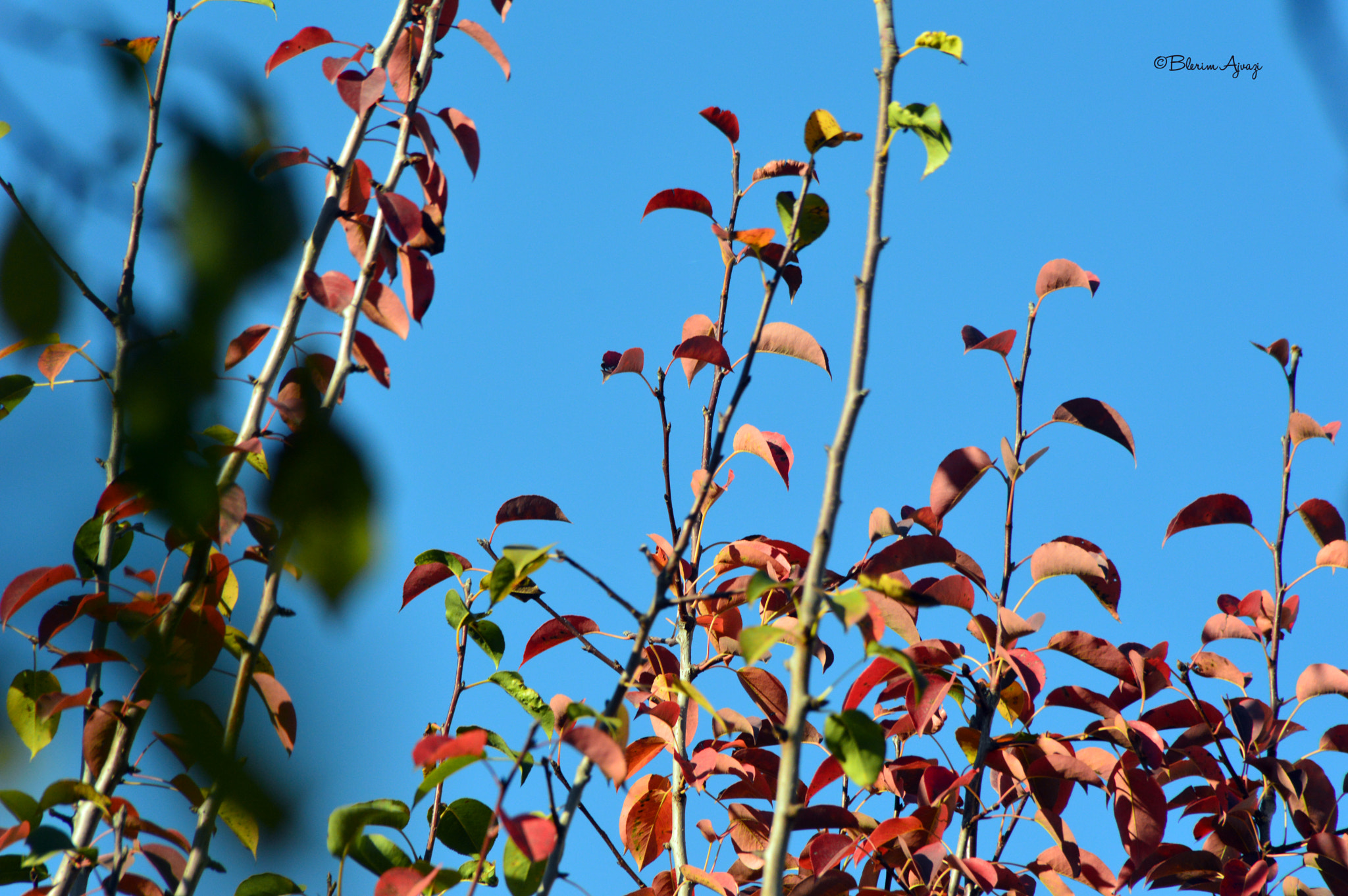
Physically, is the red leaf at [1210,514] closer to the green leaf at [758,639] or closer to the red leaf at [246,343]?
the green leaf at [758,639]

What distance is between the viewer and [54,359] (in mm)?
1854

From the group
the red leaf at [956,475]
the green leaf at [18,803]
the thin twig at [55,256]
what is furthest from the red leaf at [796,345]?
the green leaf at [18,803]

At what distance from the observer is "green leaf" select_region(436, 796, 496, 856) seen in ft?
5.66

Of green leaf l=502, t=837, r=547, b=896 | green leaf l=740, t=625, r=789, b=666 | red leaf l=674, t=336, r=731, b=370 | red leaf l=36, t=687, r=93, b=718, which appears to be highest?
red leaf l=674, t=336, r=731, b=370

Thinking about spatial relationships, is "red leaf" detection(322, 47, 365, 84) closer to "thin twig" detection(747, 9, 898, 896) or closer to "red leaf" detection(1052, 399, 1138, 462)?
"thin twig" detection(747, 9, 898, 896)

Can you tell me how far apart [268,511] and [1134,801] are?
1.89 m

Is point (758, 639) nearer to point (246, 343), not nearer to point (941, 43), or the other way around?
point (941, 43)

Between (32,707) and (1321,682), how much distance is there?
244 cm

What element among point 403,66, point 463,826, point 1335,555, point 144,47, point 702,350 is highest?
point 144,47

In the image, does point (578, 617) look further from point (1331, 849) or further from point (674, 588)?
point (1331, 849)

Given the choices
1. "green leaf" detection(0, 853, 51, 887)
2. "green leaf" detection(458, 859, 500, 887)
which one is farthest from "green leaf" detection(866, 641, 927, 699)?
"green leaf" detection(0, 853, 51, 887)

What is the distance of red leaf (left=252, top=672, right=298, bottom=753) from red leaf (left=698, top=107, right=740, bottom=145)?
1430 millimetres

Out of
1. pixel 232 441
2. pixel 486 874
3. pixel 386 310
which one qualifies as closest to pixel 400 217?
pixel 386 310

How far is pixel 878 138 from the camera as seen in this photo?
1.16m
